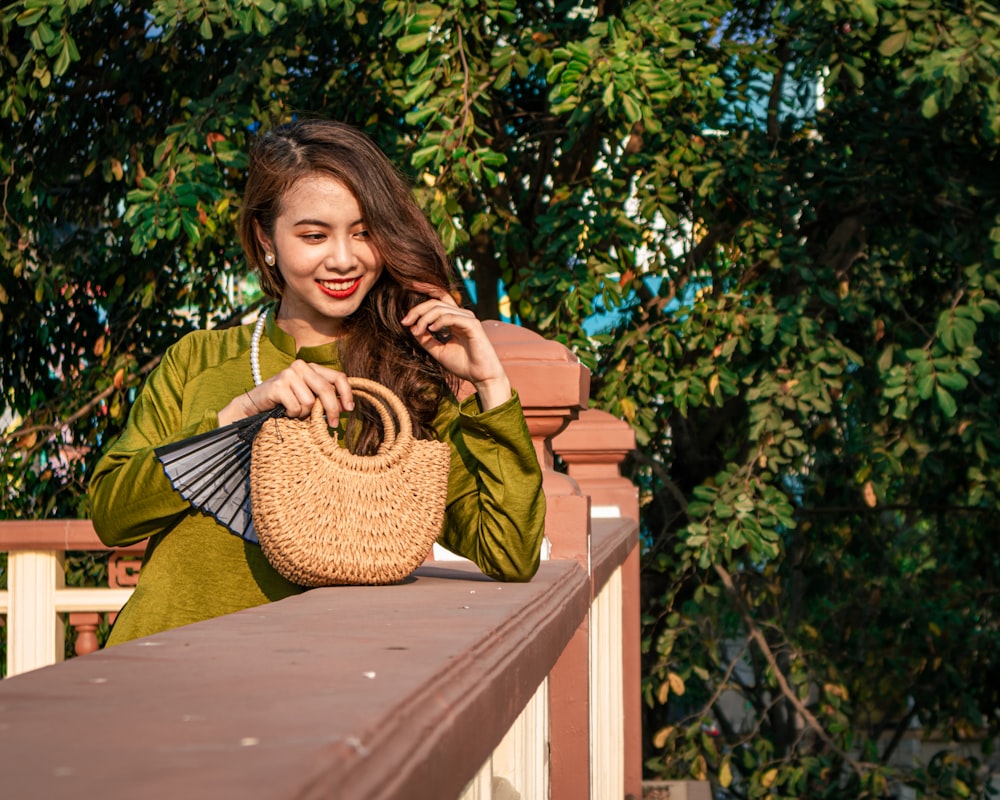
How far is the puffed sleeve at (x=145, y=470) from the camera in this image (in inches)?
75.5

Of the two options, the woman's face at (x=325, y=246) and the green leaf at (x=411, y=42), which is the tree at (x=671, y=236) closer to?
the green leaf at (x=411, y=42)

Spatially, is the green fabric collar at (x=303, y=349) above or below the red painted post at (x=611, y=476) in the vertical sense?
above

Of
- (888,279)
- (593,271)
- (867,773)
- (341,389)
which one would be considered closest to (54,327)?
(593,271)

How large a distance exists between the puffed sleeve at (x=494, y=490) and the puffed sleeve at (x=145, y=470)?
1.36ft

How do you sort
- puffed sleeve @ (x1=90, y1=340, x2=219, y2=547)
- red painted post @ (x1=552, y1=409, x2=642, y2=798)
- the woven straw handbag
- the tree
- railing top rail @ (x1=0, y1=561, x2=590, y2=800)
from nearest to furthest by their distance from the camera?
railing top rail @ (x1=0, y1=561, x2=590, y2=800) → the woven straw handbag → puffed sleeve @ (x1=90, y1=340, x2=219, y2=547) → red painted post @ (x1=552, y1=409, x2=642, y2=798) → the tree

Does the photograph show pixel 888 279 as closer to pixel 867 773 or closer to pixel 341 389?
pixel 867 773

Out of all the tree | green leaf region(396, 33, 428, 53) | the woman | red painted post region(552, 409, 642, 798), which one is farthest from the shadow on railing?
the tree

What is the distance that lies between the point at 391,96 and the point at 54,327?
196 centimetres

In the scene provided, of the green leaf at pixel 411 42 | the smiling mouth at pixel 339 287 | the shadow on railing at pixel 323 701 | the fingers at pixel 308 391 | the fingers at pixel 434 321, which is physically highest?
the green leaf at pixel 411 42

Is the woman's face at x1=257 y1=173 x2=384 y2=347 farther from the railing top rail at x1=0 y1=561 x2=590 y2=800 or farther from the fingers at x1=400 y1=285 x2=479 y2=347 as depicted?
the railing top rail at x1=0 y1=561 x2=590 y2=800

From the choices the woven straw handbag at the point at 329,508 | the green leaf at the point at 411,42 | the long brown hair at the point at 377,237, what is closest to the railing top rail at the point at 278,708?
the woven straw handbag at the point at 329,508

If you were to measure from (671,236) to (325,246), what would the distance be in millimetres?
4041

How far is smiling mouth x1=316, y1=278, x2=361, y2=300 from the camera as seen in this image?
2.06 meters

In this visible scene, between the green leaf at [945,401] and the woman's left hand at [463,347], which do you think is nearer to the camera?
the woman's left hand at [463,347]
